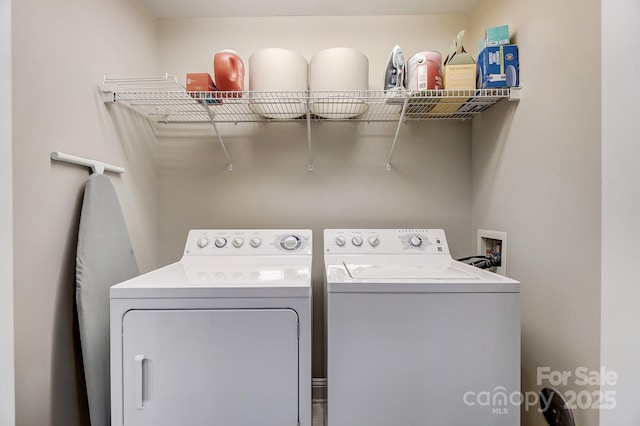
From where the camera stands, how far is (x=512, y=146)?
4.71ft

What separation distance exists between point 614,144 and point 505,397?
2.96ft

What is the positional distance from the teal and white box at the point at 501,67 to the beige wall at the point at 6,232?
1.80 m

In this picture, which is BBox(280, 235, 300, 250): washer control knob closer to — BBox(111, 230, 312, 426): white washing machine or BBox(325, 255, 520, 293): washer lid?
BBox(325, 255, 520, 293): washer lid

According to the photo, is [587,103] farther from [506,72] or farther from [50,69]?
[50,69]

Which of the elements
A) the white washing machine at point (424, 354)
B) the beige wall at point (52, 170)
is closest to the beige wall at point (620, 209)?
the white washing machine at point (424, 354)

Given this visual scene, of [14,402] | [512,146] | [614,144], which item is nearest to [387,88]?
[512,146]

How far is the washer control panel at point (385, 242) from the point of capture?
63.9 inches

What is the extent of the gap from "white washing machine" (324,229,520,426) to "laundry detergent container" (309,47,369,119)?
1.00 m

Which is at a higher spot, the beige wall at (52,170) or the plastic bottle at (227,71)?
the plastic bottle at (227,71)

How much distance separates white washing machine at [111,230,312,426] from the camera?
39.2 inches

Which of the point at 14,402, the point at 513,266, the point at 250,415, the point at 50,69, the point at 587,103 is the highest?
the point at 50,69

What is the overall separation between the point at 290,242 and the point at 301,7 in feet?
4.62

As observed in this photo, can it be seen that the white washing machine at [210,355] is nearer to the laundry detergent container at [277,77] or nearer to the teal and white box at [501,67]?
the laundry detergent container at [277,77]

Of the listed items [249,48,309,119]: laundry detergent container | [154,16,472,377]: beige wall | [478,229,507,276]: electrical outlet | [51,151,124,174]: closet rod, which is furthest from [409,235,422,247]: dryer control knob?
[51,151,124,174]: closet rod
